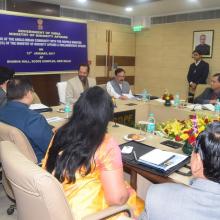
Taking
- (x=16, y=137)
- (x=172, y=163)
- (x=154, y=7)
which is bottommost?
(x=172, y=163)

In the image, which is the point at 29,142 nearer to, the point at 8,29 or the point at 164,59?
the point at 8,29

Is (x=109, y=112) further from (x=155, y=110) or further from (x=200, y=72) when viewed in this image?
(x=200, y=72)

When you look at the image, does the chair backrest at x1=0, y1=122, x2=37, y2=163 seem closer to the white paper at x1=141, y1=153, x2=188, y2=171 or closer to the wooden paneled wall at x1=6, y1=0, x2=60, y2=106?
the white paper at x1=141, y1=153, x2=188, y2=171

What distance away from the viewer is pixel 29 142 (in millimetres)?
2016

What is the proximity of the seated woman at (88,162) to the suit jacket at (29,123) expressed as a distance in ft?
→ 2.26

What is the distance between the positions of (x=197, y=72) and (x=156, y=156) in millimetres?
4694

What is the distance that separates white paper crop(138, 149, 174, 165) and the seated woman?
406 mm

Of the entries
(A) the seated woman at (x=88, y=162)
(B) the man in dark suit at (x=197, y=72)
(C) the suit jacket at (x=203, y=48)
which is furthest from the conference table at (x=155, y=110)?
(C) the suit jacket at (x=203, y=48)

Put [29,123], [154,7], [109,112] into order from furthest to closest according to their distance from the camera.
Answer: [154,7] → [29,123] → [109,112]

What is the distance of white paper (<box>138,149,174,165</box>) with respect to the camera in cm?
171

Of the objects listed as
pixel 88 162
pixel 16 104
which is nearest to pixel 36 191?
pixel 88 162

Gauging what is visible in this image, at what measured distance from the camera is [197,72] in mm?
A: 6039

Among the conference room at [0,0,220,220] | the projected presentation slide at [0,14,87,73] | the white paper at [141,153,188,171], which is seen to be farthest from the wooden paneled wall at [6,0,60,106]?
the white paper at [141,153,188,171]

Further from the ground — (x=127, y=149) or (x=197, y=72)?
(x=197, y=72)
